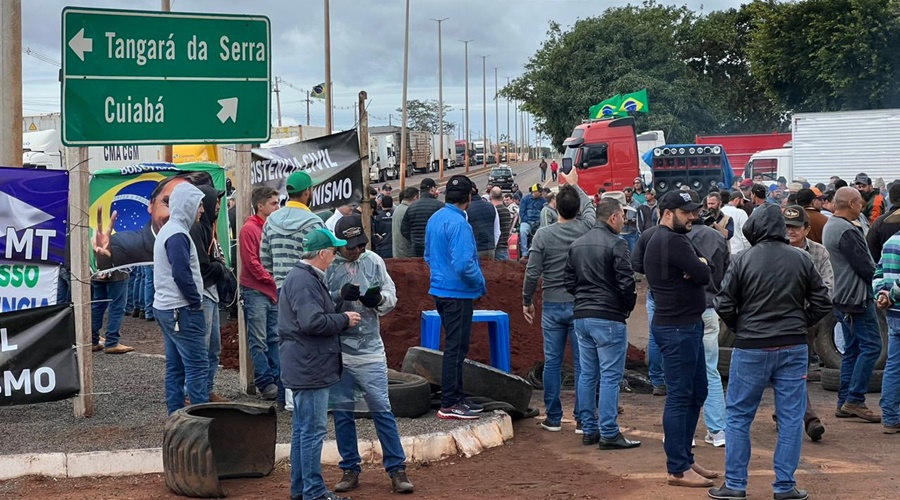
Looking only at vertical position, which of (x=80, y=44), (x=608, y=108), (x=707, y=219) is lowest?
(x=707, y=219)

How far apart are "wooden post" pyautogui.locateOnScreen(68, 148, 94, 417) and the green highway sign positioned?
299 mm

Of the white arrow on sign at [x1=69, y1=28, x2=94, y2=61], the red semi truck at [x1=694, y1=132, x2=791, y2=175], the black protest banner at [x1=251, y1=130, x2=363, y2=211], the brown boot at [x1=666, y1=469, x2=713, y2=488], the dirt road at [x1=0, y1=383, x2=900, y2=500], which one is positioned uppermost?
the red semi truck at [x1=694, y1=132, x2=791, y2=175]

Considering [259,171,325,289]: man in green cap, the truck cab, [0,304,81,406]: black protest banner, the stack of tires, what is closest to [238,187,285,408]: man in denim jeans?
[259,171,325,289]: man in green cap

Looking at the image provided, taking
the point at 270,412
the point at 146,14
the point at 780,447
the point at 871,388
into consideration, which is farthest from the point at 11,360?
the point at 871,388

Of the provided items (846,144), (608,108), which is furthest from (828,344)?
(608,108)

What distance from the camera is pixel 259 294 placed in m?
9.91

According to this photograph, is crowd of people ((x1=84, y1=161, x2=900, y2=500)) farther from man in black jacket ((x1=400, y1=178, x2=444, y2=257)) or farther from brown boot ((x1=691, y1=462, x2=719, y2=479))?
man in black jacket ((x1=400, y1=178, x2=444, y2=257))

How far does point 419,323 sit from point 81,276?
16.7 ft

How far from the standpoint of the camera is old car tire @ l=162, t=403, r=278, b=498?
7.44 m

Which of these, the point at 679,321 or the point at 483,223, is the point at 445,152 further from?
the point at 679,321

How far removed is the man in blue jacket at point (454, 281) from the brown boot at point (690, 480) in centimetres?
220

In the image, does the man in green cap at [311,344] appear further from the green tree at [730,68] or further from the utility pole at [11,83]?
the green tree at [730,68]

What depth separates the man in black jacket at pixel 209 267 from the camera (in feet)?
29.4

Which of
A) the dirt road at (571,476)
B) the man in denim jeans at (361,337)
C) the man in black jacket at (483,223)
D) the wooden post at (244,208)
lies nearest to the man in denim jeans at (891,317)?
the dirt road at (571,476)
